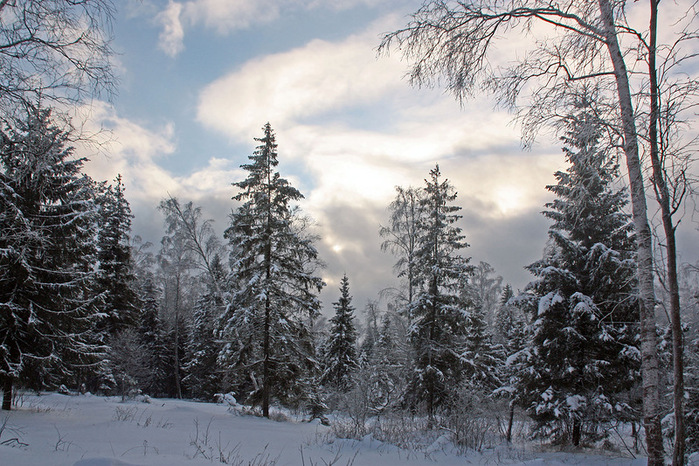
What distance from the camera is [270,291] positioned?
1583cm

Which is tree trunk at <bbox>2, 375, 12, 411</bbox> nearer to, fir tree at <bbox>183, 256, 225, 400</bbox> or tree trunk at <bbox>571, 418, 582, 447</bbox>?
tree trunk at <bbox>571, 418, 582, 447</bbox>

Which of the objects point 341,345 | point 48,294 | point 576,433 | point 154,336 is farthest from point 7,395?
point 154,336

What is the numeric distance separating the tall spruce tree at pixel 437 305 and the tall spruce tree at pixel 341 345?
11.6 metres

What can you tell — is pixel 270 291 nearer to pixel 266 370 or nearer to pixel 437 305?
pixel 266 370

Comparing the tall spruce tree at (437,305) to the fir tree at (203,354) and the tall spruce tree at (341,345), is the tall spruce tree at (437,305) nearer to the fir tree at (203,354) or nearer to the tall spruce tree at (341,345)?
the tall spruce tree at (341,345)

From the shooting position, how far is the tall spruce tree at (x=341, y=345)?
28.1 meters

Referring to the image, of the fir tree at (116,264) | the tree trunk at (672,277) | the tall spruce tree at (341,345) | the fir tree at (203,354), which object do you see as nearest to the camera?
the tree trunk at (672,277)

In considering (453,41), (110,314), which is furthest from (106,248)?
(453,41)

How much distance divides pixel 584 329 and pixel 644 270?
28.4ft

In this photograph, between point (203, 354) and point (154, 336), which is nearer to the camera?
point (203, 354)

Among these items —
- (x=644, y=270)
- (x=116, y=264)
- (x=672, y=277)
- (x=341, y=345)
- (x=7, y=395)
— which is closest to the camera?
(x=672, y=277)

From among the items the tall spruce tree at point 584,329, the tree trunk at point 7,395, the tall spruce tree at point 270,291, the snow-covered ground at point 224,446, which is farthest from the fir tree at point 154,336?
the tall spruce tree at point 584,329

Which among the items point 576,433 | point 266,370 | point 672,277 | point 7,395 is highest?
point 672,277

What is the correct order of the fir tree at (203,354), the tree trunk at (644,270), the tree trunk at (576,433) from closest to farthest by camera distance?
the tree trunk at (644,270) < the tree trunk at (576,433) < the fir tree at (203,354)
